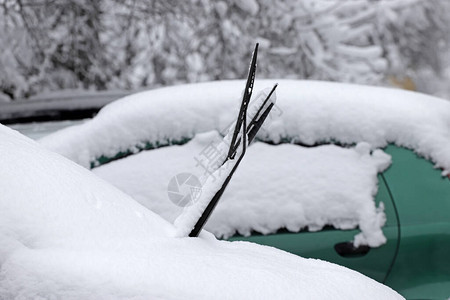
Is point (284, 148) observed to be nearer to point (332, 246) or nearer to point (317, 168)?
point (317, 168)

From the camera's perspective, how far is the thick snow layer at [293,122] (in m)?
2.80

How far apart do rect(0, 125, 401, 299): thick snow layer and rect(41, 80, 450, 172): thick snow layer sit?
3.23ft

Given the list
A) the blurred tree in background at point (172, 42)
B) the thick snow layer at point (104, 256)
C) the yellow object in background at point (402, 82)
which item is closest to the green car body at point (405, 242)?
the thick snow layer at point (104, 256)

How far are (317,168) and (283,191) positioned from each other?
179 mm

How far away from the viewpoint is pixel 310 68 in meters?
7.59

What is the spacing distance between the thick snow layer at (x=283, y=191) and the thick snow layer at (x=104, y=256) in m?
0.81

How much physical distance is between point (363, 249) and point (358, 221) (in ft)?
0.38

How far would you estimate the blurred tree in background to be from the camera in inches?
266

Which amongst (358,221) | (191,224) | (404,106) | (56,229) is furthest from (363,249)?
(56,229)

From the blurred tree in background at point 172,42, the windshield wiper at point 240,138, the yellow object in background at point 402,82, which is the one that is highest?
the windshield wiper at point 240,138

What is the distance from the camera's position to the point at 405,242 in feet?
8.86

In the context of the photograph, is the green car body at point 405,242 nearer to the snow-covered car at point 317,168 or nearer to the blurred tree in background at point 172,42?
the snow-covered car at point 317,168

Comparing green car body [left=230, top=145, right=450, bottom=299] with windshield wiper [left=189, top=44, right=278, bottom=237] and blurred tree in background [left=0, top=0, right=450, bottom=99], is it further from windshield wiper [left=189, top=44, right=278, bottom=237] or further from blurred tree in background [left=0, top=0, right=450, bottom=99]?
blurred tree in background [left=0, top=0, right=450, bottom=99]

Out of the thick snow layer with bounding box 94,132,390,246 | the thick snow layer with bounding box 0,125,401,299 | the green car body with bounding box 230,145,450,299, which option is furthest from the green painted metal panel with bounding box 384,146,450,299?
the thick snow layer with bounding box 0,125,401,299
